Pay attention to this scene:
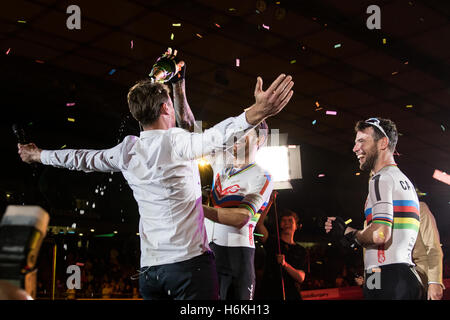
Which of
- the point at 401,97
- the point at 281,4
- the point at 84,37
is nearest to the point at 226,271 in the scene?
the point at 281,4

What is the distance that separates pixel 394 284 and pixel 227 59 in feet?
13.3

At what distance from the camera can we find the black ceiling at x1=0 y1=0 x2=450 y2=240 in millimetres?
4605

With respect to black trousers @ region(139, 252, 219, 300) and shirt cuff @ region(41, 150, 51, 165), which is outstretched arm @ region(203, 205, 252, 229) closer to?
black trousers @ region(139, 252, 219, 300)

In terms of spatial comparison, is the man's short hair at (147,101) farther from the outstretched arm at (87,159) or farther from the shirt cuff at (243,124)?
the shirt cuff at (243,124)

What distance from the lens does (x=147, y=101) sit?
6.54 feet

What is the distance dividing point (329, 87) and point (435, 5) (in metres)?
2.15

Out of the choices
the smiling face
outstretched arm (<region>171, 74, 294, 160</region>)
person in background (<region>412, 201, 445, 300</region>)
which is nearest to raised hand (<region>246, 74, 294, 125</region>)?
outstretched arm (<region>171, 74, 294, 160</region>)

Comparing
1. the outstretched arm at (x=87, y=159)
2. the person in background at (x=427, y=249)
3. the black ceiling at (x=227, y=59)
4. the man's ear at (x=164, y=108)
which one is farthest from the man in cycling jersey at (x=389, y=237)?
the black ceiling at (x=227, y=59)

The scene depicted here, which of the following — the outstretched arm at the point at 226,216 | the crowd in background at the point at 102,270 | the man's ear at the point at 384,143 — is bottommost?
the crowd in background at the point at 102,270

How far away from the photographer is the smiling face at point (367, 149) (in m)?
2.42

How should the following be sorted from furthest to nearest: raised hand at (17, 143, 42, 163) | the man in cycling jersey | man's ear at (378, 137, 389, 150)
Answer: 1. man's ear at (378, 137, 389, 150)
2. raised hand at (17, 143, 42, 163)
3. the man in cycling jersey

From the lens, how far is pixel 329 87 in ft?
21.4

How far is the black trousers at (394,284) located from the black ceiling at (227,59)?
3.14 meters
